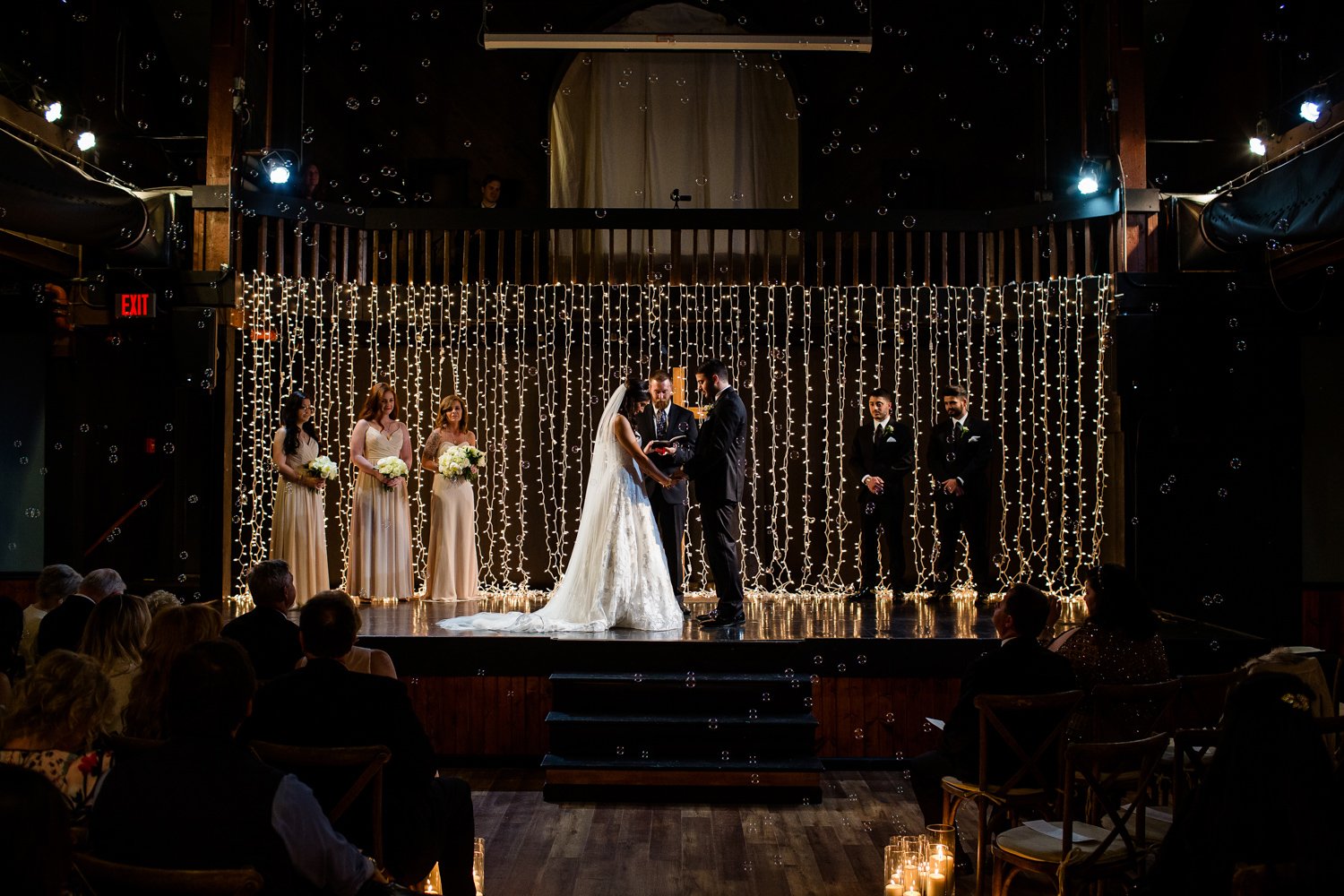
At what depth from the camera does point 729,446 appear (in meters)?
6.55

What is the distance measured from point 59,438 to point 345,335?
2432 millimetres

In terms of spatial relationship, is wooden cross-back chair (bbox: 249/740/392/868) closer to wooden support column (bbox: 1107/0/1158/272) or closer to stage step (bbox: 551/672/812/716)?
stage step (bbox: 551/672/812/716)

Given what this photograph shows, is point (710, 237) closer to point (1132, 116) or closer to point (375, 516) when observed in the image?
point (1132, 116)

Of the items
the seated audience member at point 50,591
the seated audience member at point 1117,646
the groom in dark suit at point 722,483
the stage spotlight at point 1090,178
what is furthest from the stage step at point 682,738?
the stage spotlight at point 1090,178

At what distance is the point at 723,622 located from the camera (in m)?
6.57

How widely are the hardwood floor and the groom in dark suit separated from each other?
4.21ft

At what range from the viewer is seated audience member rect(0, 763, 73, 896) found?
5.05 feet

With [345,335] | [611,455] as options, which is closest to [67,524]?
[345,335]

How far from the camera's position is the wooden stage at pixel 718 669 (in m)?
5.86

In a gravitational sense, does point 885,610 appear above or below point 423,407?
below

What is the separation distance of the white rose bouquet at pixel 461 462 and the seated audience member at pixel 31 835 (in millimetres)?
6304

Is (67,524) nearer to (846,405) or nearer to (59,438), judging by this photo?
(59,438)

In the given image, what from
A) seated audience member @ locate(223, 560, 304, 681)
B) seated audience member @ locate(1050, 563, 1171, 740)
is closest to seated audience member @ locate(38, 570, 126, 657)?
seated audience member @ locate(223, 560, 304, 681)

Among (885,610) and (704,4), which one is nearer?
(885,610)
